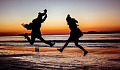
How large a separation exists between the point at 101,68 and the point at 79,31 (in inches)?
162

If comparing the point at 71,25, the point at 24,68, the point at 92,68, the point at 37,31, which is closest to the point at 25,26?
A: the point at 37,31

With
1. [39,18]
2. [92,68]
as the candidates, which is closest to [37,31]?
[39,18]

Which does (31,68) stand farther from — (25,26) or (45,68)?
(25,26)

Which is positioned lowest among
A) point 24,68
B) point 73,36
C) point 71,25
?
point 24,68

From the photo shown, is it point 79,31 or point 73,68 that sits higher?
point 79,31

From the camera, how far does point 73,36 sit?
33.9ft

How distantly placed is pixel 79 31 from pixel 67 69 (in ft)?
14.3

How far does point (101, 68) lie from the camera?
21.0 feet

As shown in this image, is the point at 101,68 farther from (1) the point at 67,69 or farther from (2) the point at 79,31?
(2) the point at 79,31

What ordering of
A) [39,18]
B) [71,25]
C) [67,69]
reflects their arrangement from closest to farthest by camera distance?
[67,69] → [71,25] → [39,18]

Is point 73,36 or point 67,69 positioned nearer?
point 67,69

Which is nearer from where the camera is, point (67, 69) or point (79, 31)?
point (67, 69)

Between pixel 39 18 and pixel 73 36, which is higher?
pixel 39 18

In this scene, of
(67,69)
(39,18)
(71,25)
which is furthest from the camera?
(39,18)
